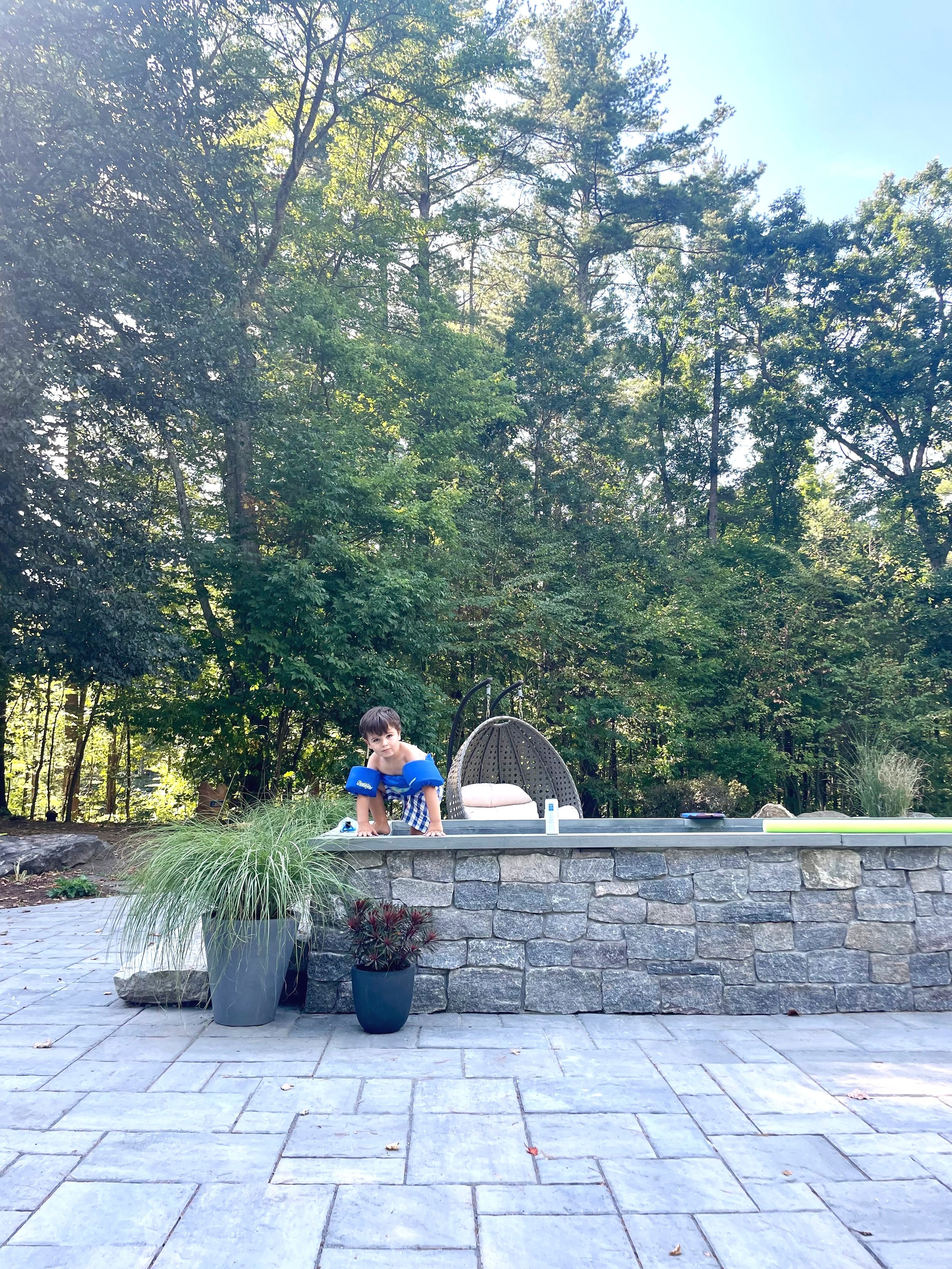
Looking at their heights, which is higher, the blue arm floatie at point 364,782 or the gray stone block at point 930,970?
the blue arm floatie at point 364,782

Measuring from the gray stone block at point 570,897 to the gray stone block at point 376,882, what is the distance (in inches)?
26.2

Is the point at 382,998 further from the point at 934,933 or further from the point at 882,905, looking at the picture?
the point at 934,933

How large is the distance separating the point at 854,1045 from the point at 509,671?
8.83 metres

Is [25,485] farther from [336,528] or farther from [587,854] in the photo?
[587,854]

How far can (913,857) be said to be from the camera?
370 cm

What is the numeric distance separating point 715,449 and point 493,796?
33.5 ft

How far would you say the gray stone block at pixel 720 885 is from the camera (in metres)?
3.60

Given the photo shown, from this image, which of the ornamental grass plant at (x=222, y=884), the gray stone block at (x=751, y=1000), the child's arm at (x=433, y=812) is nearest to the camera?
the ornamental grass plant at (x=222, y=884)

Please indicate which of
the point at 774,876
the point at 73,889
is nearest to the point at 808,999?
the point at 774,876

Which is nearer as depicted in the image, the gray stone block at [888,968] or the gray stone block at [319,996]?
the gray stone block at [319,996]

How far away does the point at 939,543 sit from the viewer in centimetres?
1310

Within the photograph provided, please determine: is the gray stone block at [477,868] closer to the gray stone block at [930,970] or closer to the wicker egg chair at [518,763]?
the gray stone block at [930,970]

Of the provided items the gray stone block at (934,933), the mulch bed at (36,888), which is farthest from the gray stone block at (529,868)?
the mulch bed at (36,888)

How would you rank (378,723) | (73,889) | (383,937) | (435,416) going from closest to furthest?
1. (383,937)
2. (378,723)
3. (73,889)
4. (435,416)
